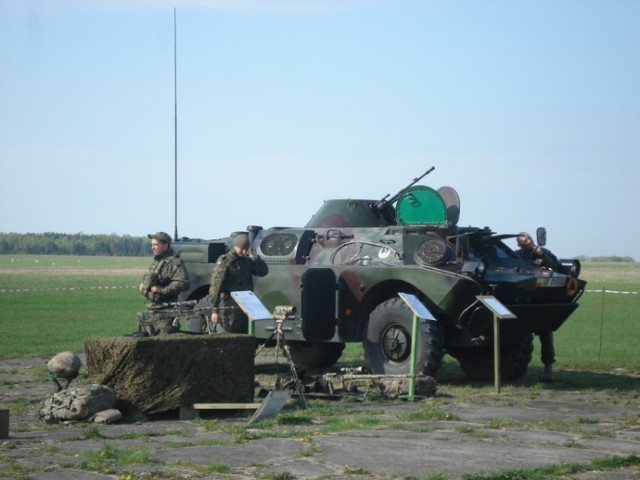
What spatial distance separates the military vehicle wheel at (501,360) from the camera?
17.3 metres

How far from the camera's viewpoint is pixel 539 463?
9.43m

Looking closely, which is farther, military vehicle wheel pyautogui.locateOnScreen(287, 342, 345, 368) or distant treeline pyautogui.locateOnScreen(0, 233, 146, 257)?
distant treeline pyautogui.locateOnScreen(0, 233, 146, 257)

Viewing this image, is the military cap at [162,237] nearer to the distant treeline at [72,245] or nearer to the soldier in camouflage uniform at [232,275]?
the soldier in camouflage uniform at [232,275]

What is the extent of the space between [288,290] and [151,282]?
3.66 m

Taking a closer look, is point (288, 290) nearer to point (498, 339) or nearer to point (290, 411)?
point (498, 339)

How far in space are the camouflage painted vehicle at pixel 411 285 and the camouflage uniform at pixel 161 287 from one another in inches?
127

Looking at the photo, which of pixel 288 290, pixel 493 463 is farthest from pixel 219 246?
pixel 493 463

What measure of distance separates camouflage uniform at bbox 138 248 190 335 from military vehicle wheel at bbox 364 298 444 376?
10.4ft

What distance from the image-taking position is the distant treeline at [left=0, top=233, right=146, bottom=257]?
159125 millimetres

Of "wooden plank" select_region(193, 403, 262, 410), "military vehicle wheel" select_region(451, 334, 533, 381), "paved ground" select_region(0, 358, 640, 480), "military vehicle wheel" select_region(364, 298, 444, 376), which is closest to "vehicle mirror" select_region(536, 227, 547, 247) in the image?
"military vehicle wheel" select_region(451, 334, 533, 381)

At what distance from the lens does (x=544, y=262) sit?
56.4 ft

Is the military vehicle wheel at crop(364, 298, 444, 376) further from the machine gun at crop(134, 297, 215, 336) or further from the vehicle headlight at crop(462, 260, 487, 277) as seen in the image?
the machine gun at crop(134, 297, 215, 336)

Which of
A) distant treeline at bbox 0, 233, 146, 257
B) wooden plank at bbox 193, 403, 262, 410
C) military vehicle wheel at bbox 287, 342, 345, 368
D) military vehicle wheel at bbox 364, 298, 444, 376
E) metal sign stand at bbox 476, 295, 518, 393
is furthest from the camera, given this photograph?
distant treeline at bbox 0, 233, 146, 257

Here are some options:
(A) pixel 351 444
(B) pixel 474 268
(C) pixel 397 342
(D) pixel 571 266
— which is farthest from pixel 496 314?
(A) pixel 351 444
